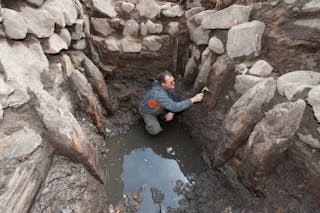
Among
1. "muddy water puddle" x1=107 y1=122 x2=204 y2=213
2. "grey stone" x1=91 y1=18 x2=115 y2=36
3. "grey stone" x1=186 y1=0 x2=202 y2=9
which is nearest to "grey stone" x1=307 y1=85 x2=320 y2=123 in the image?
"muddy water puddle" x1=107 y1=122 x2=204 y2=213

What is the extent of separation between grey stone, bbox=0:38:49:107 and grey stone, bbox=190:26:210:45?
7.77ft

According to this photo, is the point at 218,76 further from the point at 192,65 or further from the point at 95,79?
the point at 95,79

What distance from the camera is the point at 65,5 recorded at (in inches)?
140

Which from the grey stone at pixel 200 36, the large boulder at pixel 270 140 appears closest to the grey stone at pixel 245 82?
the large boulder at pixel 270 140

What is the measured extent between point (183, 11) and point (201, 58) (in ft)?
3.99

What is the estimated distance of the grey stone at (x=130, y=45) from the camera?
4603 mm

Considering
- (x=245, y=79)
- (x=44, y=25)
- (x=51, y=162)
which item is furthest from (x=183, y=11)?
(x=51, y=162)

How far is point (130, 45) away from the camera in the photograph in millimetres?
4617

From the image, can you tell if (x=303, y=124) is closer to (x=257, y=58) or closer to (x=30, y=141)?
(x=257, y=58)

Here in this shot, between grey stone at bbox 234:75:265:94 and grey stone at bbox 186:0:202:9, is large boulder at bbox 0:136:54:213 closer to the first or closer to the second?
grey stone at bbox 234:75:265:94

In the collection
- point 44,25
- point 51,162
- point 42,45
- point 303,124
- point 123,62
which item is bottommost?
point 123,62

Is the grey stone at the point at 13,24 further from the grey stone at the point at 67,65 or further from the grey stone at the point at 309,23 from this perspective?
the grey stone at the point at 309,23

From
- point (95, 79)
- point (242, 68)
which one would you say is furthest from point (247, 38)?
point (95, 79)

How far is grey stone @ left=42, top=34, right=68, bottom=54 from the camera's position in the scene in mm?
3094
